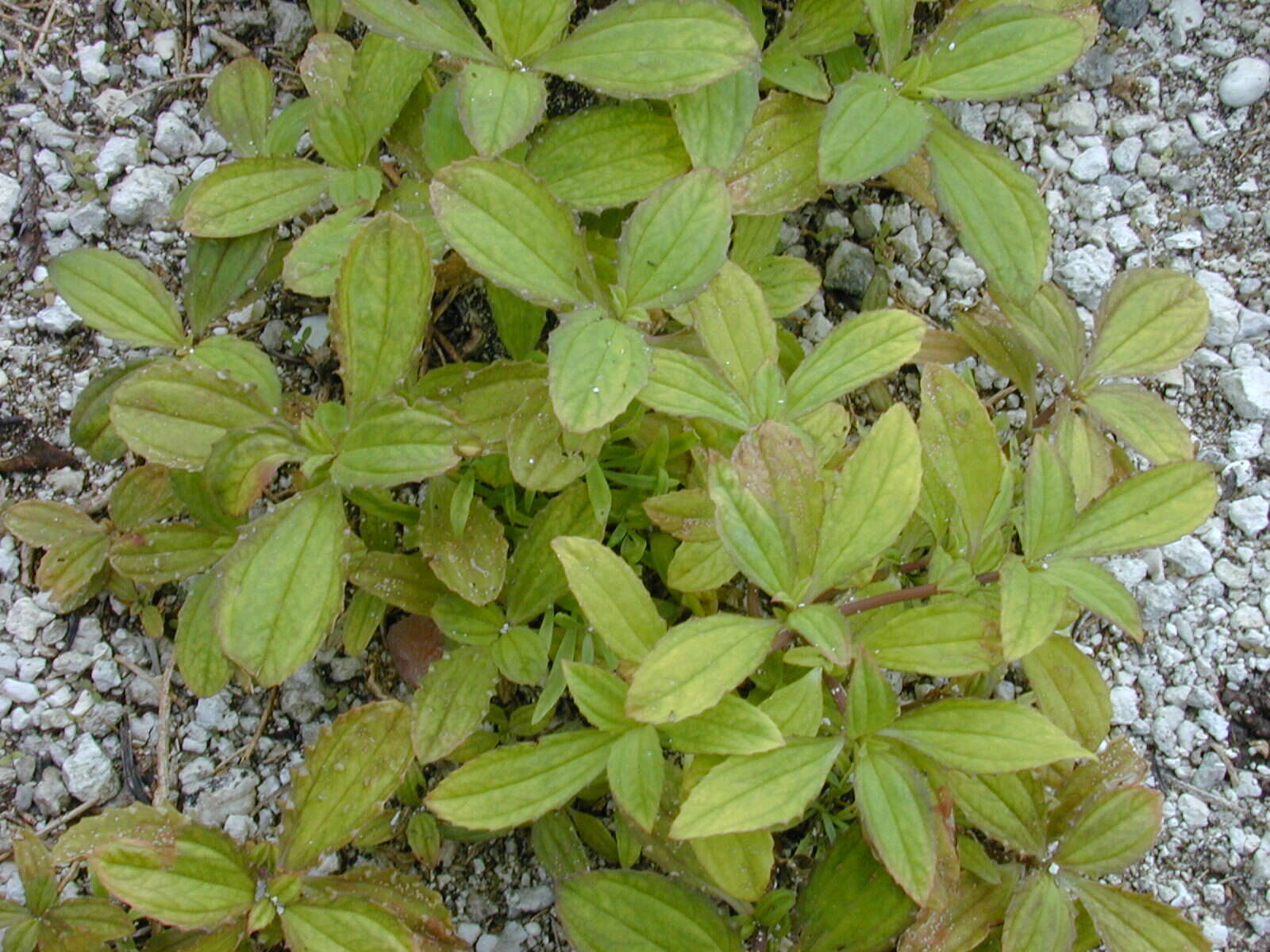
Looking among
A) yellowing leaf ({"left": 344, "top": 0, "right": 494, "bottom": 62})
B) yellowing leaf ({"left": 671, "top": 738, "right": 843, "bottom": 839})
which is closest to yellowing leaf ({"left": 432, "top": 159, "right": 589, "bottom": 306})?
yellowing leaf ({"left": 344, "top": 0, "right": 494, "bottom": 62})

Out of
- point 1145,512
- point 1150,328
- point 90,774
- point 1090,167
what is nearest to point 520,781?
point 90,774

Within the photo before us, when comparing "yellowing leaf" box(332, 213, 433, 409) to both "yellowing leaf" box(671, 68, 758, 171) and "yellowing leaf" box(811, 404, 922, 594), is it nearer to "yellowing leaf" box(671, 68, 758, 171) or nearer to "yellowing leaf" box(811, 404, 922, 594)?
"yellowing leaf" box(671, 68, 758, 171)

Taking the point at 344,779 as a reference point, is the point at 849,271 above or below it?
above

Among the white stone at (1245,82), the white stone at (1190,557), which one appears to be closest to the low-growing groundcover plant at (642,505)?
the white stone at (1190,557)

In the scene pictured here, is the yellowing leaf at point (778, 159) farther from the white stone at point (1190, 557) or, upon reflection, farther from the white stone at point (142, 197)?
the white stone at point (142, 197)

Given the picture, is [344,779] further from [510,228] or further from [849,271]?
[849,271]

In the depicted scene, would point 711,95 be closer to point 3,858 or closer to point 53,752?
point 53,752
